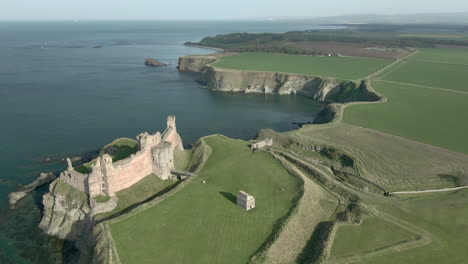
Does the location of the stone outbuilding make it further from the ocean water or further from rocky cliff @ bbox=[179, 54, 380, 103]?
rocky cliff @ bbox=[179, 54, 380, 103]

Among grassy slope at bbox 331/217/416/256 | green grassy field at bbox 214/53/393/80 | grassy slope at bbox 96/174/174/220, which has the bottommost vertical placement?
grassy slope at bbox 331/217/416/256

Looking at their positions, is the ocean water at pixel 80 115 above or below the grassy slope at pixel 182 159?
below

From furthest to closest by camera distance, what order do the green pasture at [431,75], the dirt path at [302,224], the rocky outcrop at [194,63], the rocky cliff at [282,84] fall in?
the rocky outcrop at [194,63]
the rocky cliff at [282,84]
the green pasture at [431,75]
the dirt path at [302,224]

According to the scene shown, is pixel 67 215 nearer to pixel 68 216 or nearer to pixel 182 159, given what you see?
pixel 68 216

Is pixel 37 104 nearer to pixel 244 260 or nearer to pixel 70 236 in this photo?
pixel 70 236

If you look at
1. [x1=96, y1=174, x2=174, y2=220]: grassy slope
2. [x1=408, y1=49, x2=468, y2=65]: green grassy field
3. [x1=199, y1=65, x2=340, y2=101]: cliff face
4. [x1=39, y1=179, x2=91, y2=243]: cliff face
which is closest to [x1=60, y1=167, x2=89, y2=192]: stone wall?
[x1=39, y1=179, x2=91, y2=243]: cliff face

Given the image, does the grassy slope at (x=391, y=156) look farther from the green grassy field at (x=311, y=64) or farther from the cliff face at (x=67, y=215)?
the green grassy field at (x=311, y=64)

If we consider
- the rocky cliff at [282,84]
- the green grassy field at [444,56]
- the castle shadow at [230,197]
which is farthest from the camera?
the green grassy field at [444,56]

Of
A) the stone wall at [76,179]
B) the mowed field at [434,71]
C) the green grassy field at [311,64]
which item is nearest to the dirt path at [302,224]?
the stone wall at [76,179]
